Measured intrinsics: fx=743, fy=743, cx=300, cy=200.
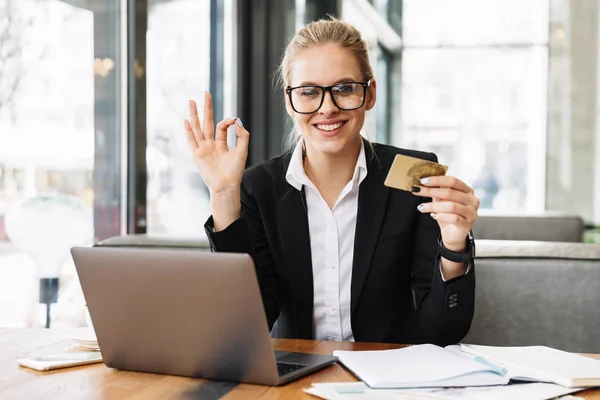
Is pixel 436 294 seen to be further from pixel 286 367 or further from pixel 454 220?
pixel 286 367

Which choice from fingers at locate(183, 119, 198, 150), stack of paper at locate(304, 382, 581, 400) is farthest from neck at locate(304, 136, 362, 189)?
stack of paper at locate(304, 382, 581, 400)

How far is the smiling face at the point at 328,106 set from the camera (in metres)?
1.79

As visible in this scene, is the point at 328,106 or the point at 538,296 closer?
the point at 328,106

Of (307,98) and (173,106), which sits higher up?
(173,106)

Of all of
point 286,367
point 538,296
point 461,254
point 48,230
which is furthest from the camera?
point 48,230

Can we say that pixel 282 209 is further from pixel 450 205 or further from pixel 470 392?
pixel 470 392

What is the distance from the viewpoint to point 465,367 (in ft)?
3.82

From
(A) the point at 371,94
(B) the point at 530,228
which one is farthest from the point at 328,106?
(B) the point at 530,228

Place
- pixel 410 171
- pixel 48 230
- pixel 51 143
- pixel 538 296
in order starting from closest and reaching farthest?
pixel 410 171 → pixel 538 296 → pixel 48 230 → pixel 51 143

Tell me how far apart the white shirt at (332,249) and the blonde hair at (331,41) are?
23 cm

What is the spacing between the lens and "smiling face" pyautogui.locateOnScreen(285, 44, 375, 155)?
1.79 meters

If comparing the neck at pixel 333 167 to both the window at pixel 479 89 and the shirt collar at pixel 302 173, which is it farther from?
the window at pixel 479 89

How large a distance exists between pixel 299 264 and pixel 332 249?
90 millimetres

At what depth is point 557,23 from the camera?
689 cm
